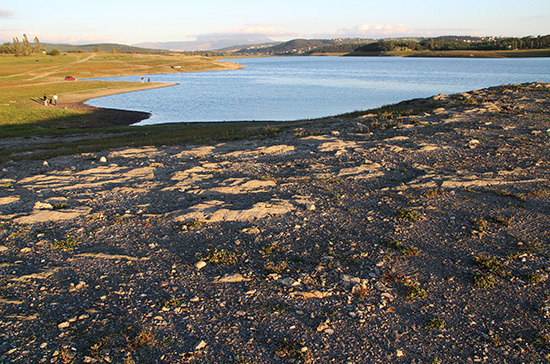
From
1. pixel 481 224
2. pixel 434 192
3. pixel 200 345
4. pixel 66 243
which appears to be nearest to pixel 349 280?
pixel 200 345

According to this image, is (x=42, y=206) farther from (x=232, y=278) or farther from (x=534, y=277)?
(x=534, y=277)

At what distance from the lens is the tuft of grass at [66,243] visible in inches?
291

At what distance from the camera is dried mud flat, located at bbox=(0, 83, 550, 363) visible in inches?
186

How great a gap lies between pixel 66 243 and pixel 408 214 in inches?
288

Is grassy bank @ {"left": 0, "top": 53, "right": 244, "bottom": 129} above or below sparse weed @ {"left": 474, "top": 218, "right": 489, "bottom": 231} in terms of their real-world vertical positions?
above

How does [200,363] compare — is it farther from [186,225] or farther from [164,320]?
[186,225]

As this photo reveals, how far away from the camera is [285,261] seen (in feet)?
21.9

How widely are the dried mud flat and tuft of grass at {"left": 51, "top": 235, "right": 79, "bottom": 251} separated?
0.12 feet

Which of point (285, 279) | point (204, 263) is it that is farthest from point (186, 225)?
point (285, 279)

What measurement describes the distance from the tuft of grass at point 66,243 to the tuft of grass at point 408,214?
698 cm

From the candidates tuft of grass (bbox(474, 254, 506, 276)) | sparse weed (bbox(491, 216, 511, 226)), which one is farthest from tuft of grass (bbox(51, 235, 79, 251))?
sparse weed (bbox(491, 216, 511, 226))

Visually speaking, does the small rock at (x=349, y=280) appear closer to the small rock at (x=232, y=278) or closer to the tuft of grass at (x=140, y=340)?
the small rock at (x=232, y=278)

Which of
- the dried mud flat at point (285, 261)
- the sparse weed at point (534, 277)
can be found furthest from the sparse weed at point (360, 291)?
the sparse weed at point (534, 277)

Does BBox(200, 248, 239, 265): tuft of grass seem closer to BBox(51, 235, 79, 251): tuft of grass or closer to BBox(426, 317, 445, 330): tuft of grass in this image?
BBox(51, 235, 79, 251): tuft of grass
